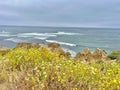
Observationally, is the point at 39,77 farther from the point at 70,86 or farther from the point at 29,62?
the point at 29,62

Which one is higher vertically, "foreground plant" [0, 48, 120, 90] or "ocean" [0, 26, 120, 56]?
"foreground plant" [0, 48, 120, 90]

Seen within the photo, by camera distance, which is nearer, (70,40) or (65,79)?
(65,79)

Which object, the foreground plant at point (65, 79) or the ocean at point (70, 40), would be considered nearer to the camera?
the foreground plant at point (65, 79)

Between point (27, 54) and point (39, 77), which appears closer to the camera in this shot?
point (39, 77)

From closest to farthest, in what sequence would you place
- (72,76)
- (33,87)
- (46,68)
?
(33,87) → (72,76) → (46,68)

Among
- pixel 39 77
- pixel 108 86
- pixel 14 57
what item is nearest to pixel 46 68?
pixel 39 77

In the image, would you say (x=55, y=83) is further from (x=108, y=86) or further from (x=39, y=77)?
(x=108, y=86)

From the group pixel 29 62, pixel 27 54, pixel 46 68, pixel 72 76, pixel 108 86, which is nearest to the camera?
pixel 108 86

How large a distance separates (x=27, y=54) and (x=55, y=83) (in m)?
2.50

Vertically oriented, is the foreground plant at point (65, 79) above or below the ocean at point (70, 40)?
above

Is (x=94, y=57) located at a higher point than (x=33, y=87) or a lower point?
lower

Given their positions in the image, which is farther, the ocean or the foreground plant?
the ocean

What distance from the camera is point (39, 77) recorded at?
445 centimetres

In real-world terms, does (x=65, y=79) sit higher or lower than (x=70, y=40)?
higher
